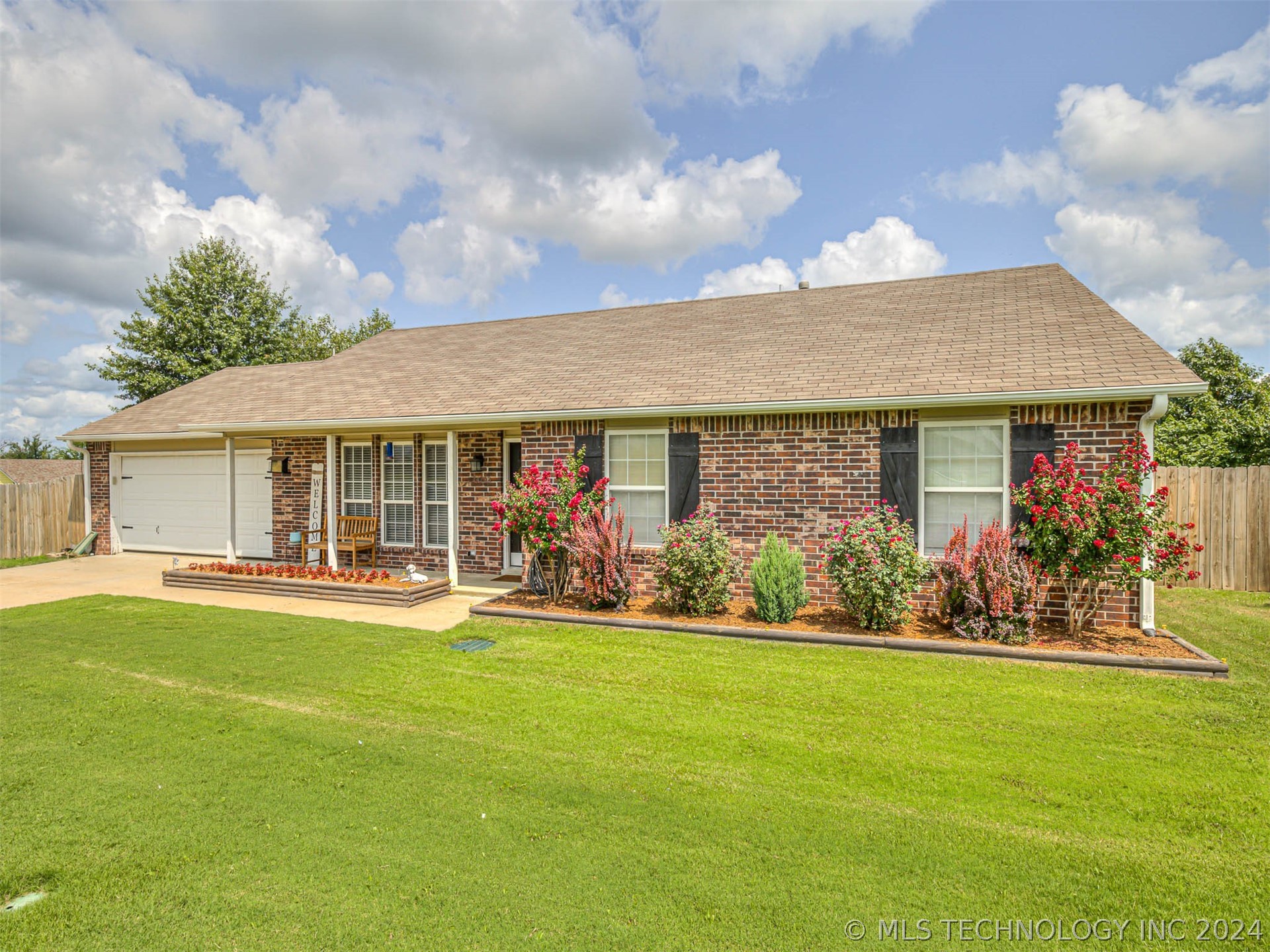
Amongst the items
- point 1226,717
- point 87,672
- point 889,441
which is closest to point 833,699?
point 1226,717

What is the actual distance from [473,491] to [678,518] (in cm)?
434

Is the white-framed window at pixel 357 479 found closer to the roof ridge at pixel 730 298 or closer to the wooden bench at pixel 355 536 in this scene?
the wooden bench at pixel 355 536

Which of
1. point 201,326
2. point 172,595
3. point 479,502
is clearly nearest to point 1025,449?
point 479,502

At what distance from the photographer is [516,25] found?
9234 mm

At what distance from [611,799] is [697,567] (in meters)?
4.23

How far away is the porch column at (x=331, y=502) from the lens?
10.8 metres

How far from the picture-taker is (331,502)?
1063cm

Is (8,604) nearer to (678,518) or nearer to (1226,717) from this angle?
(678,518)

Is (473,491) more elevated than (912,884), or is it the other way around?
(473,491)

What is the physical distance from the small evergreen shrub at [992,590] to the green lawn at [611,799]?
0.68 metres

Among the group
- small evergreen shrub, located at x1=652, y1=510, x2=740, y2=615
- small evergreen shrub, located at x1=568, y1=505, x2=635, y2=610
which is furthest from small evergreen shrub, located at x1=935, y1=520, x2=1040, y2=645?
small evergreen shrub, located at x1=568, y1=505, x2=635, y2=610

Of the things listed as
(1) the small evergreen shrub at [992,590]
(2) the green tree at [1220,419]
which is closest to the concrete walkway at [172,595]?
(1) the small evergreen shrub at [992,590]

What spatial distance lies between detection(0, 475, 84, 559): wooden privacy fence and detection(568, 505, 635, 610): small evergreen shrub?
13543 millimetres

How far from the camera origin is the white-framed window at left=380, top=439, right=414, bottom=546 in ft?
37.4
